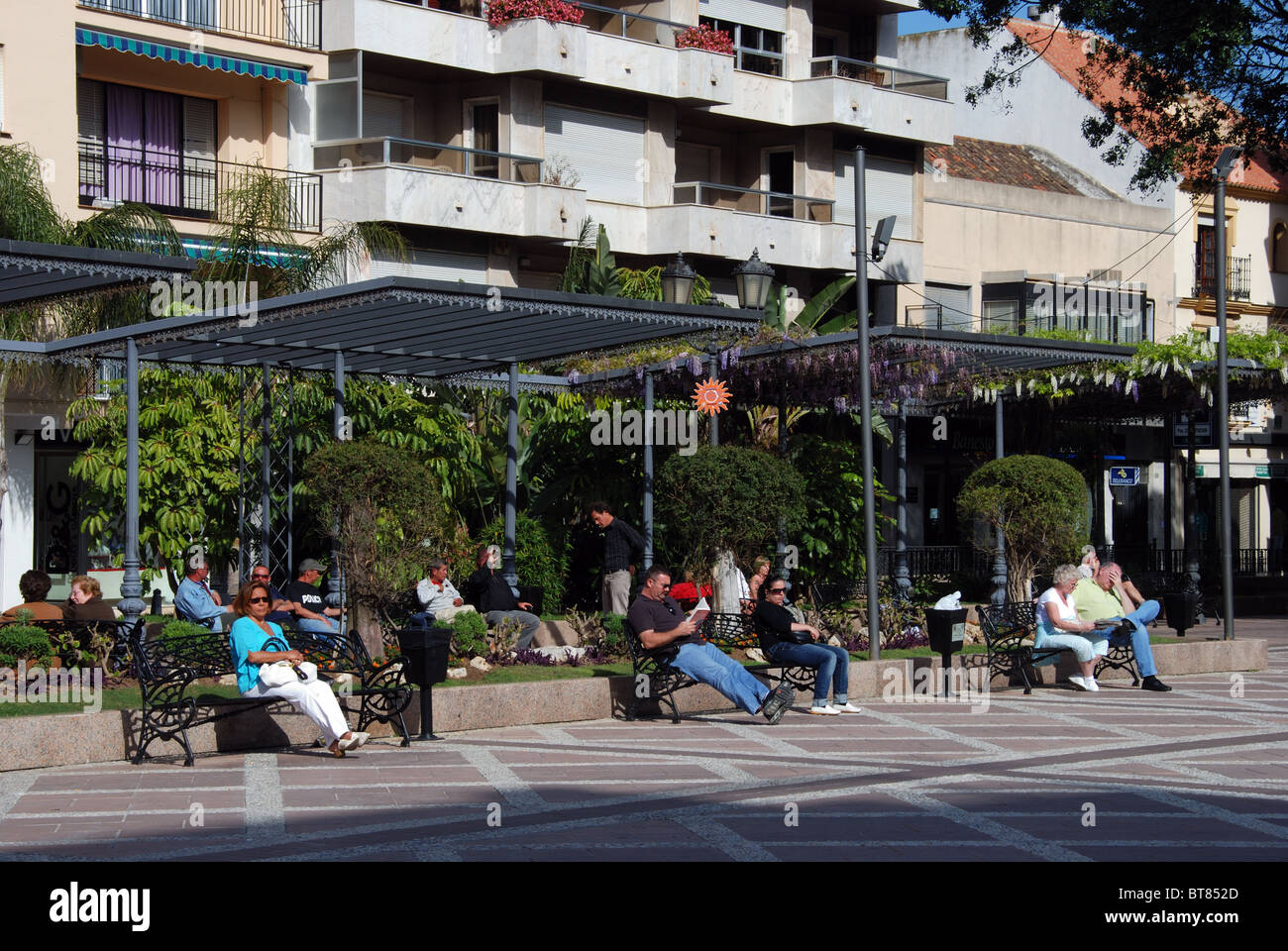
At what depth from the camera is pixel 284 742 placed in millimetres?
13555

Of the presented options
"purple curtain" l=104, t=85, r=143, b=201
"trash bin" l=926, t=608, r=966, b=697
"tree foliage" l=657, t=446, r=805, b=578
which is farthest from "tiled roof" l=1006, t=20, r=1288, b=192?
"trash bin" l=926, t=608, r=966, b=697

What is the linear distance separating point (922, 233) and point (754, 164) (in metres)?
4.30

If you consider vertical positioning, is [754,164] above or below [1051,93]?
below

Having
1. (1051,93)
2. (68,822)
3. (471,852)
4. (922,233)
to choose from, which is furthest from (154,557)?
(1051,93)

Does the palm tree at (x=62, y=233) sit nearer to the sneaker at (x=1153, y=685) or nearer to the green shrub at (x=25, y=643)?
the green shrub at (x=25, y=643)

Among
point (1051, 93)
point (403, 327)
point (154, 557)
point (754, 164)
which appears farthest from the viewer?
point (1051, 93)

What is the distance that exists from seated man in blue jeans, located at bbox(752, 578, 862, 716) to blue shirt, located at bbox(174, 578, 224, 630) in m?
5.05

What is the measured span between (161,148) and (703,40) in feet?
37.0

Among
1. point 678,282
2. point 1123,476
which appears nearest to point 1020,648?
point 678,282

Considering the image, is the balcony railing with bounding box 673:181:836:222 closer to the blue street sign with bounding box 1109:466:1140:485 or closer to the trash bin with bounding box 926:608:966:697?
the blue street sign with bounding box 1109:466:1140:485

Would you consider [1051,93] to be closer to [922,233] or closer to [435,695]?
[922,233]

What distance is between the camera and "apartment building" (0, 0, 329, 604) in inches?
1068

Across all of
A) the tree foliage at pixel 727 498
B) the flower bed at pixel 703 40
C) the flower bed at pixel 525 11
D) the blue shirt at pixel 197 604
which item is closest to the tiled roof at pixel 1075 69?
the flower bed at pixel 703 40

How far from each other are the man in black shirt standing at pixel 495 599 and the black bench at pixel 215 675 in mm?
3194
